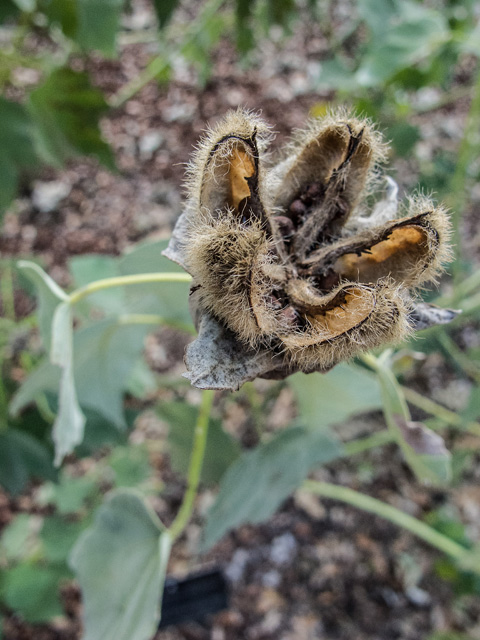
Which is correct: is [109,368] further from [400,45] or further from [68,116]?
[400,45]

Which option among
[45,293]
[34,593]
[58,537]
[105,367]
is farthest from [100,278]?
[34,593]

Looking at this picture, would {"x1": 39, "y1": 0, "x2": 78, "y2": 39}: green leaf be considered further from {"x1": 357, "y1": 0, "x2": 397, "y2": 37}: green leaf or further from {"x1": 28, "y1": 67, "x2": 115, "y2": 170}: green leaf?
{"x1": 357, "y1": 0, "x2": 397, "y2": 37}: green leaf

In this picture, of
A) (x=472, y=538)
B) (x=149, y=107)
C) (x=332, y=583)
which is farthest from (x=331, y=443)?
(x=149, y=107)

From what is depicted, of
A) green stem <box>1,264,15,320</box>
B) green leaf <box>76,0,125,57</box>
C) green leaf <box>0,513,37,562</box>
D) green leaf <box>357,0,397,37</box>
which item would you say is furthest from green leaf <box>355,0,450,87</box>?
green leaf <box>0,513,37,562</box>

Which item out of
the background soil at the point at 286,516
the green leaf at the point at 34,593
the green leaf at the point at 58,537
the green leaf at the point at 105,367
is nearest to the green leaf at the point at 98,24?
the background soil at the point at 286,516

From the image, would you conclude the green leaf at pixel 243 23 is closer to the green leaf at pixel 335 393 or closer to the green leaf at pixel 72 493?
the green leaf at pixel 335 393

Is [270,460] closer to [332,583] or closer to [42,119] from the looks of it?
[332,583]
